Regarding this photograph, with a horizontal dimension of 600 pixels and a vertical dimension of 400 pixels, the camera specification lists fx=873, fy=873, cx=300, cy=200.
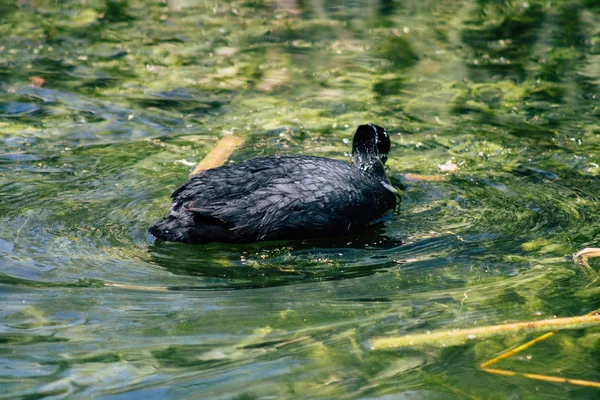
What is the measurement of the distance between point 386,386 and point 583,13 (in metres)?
8.76

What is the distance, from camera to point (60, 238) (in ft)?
16.1

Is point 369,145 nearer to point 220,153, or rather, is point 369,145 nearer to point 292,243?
point 220,153

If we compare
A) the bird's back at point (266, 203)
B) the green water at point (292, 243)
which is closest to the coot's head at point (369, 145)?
the green water at point (292, 243)

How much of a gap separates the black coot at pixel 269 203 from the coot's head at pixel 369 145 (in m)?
0.74

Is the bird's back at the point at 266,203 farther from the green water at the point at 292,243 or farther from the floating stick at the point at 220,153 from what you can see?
the floating stick at the point at 220,153

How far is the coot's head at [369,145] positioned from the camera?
6.21m

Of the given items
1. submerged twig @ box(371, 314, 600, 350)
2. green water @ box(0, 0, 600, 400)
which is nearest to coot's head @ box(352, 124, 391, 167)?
green water @ box(0, 0, 600, 400)

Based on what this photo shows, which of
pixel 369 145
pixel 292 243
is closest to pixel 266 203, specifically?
Result: pixel 292 243

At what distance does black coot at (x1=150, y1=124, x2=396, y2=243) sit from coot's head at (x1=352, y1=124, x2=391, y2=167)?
74 centimetres

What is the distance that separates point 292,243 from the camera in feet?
16.6

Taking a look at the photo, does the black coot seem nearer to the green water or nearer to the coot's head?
the green water

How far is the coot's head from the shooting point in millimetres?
6207

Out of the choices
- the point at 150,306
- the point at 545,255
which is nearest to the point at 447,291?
the point at 545,255

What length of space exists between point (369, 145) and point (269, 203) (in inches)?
60.1
